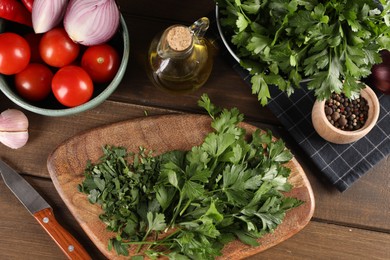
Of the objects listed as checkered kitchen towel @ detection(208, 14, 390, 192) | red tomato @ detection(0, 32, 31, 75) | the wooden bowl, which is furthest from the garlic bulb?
the wooden bowl

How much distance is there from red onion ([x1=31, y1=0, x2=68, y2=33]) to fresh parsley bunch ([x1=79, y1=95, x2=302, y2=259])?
1.05 ft

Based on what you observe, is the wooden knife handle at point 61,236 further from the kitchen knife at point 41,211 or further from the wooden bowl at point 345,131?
→ the wooden bowl at point 345,131

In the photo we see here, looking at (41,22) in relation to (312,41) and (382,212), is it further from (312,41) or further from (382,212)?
(382,212)

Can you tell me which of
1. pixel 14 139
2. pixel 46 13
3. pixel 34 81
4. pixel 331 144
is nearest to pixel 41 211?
pixel 14 139

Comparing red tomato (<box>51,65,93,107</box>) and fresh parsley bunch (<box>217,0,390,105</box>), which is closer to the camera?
fresh parsley bunch (<box>217,0,390,105</box>)

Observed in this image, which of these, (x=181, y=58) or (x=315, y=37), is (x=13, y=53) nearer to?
(x=181, y=58)

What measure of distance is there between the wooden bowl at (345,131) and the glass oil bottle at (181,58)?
286mm

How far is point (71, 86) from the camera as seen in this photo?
1.09m

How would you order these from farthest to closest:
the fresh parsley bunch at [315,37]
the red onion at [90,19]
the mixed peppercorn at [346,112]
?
the mixed peppercorn at [346,112] < the red onion at [90,19] < the fresh parsley bunch at [315,37]

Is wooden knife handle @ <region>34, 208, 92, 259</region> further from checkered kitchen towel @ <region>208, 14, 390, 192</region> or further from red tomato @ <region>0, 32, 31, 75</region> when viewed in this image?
checkered kitchen towel @ <region>208, 14, 390, 192</region>

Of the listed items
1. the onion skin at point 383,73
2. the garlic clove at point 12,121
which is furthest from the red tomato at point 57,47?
the onion skin at point 383,73

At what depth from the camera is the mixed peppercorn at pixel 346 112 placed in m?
1.16

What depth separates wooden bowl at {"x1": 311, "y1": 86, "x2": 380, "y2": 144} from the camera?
44.6 inches

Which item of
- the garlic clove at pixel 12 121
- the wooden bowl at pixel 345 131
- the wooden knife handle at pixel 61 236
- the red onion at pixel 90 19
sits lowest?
the wooden knife handle at pixel 61 236
